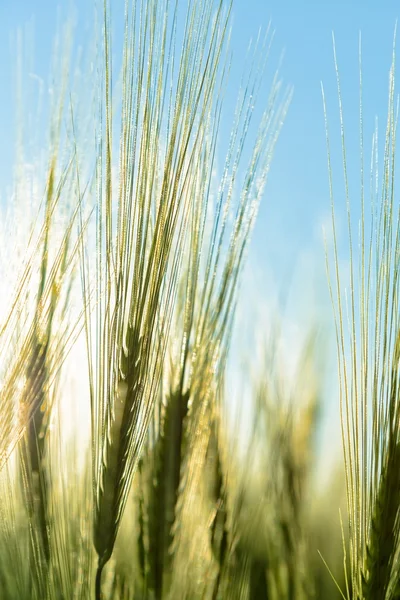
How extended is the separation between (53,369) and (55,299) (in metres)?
0.10

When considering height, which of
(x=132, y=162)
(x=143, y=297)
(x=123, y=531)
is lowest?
(x=123, y=531)

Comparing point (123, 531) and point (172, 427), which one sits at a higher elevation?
point (172, 427)

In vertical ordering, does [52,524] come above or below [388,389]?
below

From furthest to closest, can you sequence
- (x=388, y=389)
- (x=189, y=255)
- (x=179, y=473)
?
(x=189, y=255) → (x=179, y=473) → (x=388, y=389)

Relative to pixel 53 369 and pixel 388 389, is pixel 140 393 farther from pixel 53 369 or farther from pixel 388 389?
pixel 388 389

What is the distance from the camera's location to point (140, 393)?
911 millimetres

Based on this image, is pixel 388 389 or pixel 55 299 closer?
pixel 388 389

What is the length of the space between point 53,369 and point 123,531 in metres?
0.26

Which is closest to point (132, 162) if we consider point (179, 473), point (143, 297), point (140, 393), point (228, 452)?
→ point (143, 297)

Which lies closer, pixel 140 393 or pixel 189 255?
pixel 140 393

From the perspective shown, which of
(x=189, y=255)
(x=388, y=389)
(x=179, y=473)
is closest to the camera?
(x=388, y=389)

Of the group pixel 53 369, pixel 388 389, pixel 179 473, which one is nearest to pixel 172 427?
pixel 179 473

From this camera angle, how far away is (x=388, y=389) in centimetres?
84

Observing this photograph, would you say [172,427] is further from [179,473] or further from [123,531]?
[123,531]
